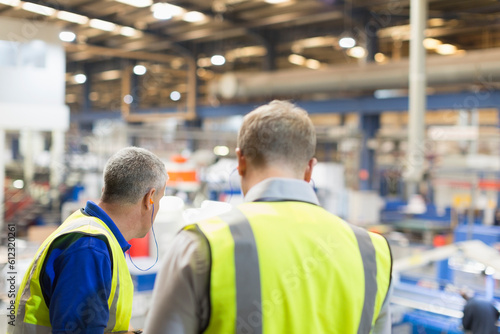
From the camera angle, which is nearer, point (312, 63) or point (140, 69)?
point (140, 69)

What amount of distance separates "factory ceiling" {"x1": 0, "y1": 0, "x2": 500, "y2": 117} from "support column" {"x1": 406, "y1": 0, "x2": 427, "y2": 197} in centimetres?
243

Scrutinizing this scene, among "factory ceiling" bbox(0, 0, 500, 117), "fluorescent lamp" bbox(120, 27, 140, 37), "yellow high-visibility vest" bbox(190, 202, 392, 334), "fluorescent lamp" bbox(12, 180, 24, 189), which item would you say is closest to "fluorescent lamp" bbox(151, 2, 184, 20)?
"factory ceiling" bbox(0, 0, 500, 117)

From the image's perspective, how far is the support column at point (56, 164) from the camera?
8414 mm

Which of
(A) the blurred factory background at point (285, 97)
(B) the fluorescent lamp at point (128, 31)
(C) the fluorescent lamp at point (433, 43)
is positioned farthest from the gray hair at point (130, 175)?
(C) the fluorescent lamp at point (433, 43)

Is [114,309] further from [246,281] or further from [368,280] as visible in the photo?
[368,280]

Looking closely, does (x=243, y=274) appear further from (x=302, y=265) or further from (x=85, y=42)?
(x=85, y=42)

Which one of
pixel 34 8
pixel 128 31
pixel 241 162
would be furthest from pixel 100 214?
pixel 128 31

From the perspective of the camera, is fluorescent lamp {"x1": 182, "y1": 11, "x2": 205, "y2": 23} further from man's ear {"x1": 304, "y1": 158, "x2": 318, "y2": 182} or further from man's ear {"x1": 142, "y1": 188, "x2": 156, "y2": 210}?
man's ear {"x1": 304, "y1": 158, "x2": 318, "y2": 182}

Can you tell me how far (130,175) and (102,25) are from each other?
7283mm

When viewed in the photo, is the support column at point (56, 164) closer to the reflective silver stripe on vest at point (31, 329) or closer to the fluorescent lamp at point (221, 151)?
the fluorescent lamp at point (221, 151)

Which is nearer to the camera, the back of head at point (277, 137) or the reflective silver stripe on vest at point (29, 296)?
the back of head at point (277, 137)

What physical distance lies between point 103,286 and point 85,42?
334 inches

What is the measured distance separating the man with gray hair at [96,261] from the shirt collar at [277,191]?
0.52 metres

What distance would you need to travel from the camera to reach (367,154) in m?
12.5
